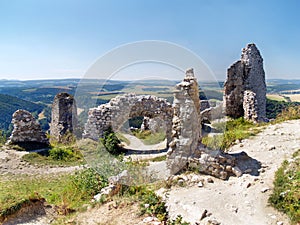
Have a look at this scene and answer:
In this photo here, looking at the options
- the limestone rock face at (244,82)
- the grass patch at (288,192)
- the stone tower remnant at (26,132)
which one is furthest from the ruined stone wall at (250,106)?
the stone tower remnant at (26,132)

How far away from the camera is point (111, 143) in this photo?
1273 cm

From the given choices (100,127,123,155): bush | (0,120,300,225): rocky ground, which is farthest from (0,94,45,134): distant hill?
(0,120,300,225): rocky ground

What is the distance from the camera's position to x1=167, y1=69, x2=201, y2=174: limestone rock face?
7.36m

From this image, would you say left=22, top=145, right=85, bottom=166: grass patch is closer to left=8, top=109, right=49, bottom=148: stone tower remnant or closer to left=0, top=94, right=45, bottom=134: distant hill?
left=8, top=109, right=49, bottom=148: stone tower remnant

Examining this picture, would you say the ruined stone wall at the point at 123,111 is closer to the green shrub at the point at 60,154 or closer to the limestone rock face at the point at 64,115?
the green shrub at the point at 60,154

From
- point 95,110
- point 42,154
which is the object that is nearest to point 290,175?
point 95,110

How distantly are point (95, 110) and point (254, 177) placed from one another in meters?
8.55

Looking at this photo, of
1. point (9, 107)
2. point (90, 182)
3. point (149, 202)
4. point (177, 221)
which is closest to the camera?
point (177, 221)

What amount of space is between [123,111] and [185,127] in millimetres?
6121

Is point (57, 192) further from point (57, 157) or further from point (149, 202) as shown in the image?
point (57, 157)

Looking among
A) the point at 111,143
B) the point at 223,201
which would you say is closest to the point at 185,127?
the point at 223,201

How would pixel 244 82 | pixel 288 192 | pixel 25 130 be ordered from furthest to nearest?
pixel 244 82 < pixel 25 130 < pixel 288 192

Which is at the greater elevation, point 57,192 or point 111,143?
point 111,143

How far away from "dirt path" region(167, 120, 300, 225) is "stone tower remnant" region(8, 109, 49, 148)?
947 cm
